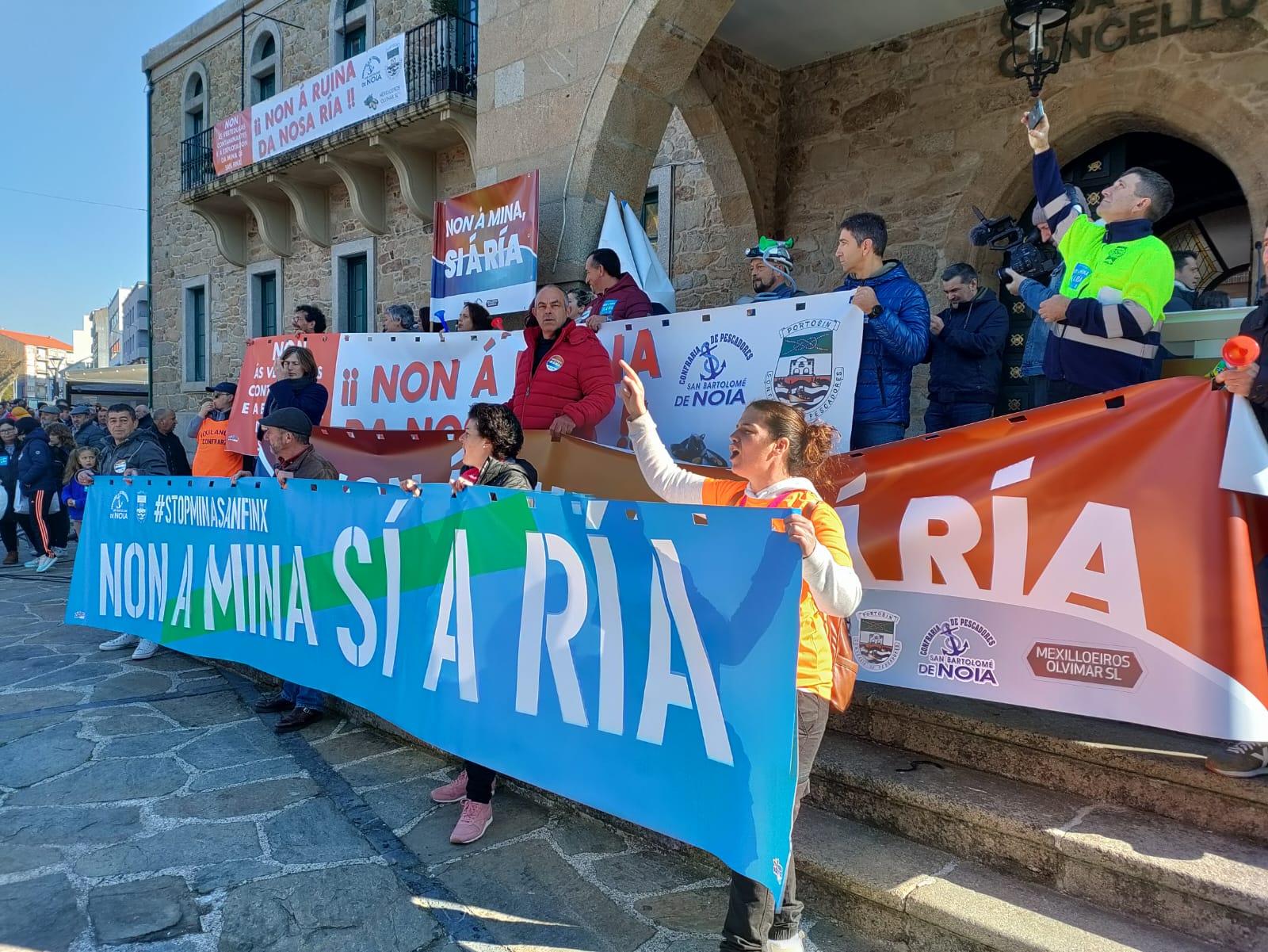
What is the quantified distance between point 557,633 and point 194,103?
18.7 metres

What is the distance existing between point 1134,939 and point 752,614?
4.17ft

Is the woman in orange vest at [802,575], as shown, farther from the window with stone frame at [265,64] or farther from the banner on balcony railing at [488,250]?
the window with stone frame at [265,64]

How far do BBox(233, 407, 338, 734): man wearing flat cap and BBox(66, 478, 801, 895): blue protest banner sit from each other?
31 cm

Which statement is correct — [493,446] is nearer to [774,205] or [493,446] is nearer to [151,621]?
[151,621]

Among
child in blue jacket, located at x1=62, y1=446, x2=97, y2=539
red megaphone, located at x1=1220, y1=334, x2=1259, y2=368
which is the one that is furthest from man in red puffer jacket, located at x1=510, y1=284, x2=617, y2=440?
child in blue jacket, located at x1=62, y1=446, x2=97, y2=539

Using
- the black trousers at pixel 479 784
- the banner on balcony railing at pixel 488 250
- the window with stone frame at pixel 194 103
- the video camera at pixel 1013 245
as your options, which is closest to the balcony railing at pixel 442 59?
the banner on balcony railing at pixel 488 250

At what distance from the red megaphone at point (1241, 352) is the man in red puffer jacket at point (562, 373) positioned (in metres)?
2.58

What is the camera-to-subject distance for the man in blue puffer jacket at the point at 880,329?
3.59 metres

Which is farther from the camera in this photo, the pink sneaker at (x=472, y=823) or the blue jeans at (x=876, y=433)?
the blue jeans at (x=876, y=433)

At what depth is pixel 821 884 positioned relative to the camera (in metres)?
2.54

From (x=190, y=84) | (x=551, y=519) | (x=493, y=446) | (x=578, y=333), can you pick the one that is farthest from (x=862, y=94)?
(x=190, y=84)

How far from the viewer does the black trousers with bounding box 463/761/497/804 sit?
310 cm

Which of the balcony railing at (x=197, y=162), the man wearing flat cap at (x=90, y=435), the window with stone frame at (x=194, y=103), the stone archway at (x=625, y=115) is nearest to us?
the stone archway at (x=625, y=115)

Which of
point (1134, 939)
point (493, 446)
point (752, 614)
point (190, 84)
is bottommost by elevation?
point (1134, 939)
